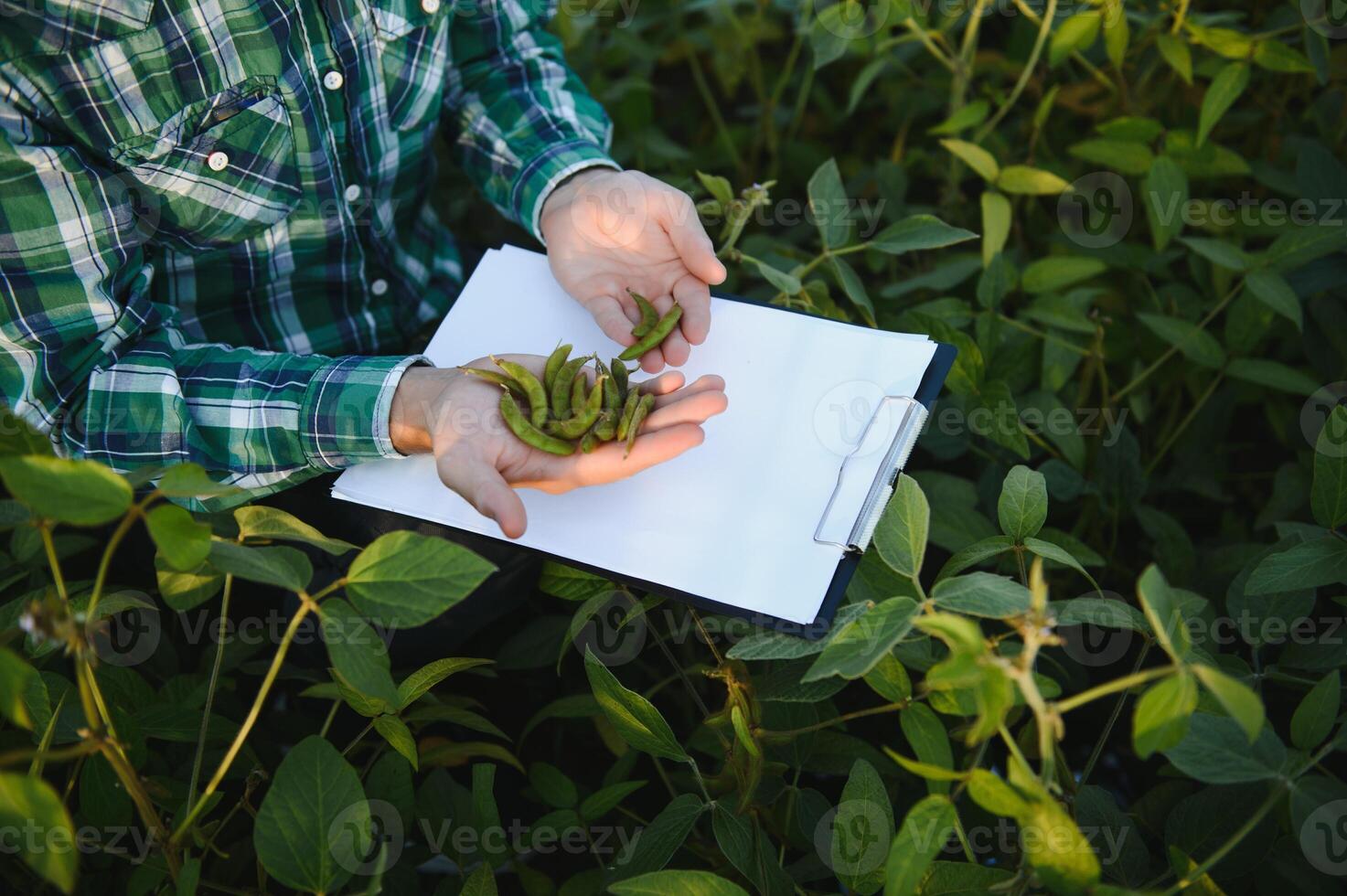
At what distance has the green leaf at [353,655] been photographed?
1.08 m

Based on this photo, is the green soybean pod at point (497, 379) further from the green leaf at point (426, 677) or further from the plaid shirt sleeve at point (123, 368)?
the green leaf at point (426, 677)

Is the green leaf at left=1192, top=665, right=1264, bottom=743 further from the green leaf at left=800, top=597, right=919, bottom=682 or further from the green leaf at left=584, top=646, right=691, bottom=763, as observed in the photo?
the green leaf at left=584, top=646, right=691, bottom=763

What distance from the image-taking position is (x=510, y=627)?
216cm

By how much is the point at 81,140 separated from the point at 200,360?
1.23ft

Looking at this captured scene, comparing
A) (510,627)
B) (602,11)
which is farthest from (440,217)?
(510,627)

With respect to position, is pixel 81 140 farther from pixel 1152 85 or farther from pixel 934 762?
pixel 1152 85

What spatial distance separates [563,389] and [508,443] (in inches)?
4.8

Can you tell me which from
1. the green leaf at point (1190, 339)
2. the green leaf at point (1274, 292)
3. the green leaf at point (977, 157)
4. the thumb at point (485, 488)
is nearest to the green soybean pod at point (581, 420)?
the thumb at point (485, 488)

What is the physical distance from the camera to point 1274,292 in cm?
190

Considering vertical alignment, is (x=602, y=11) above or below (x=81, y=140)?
below

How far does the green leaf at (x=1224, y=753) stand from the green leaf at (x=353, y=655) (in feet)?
2.97

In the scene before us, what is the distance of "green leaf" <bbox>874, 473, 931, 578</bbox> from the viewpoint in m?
1.19
